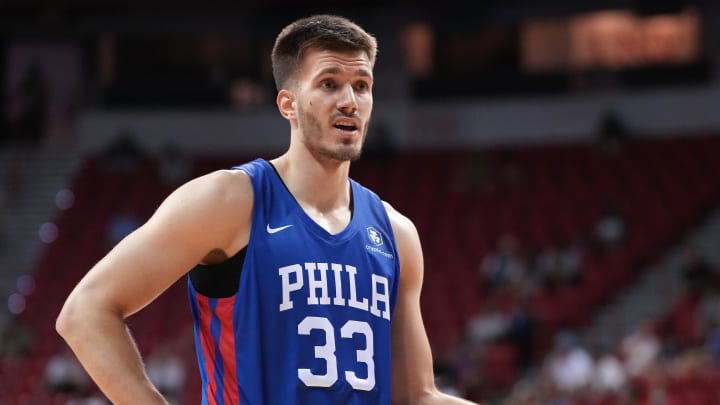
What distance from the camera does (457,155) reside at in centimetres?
2114

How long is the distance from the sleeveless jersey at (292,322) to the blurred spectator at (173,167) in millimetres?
17915

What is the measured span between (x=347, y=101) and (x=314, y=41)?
21cm

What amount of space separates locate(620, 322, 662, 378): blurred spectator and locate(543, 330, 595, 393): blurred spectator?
0.44m

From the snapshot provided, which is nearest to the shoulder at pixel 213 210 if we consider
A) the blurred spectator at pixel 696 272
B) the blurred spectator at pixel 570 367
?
the blurred spectator at pixel 570 367

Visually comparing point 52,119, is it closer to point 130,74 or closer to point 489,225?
point 130,74

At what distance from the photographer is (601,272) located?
16453 millimetres

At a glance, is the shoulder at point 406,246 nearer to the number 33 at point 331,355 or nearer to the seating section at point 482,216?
the number 33 at point 331,355

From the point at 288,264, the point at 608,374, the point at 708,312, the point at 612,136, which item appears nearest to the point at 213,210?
the point at 288,264

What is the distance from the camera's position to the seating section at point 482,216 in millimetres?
15617

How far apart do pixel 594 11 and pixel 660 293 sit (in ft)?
20.8

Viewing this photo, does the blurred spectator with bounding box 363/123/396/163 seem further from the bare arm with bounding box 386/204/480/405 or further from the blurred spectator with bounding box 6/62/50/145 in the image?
the bare arm with bounding box 386/204/480/405

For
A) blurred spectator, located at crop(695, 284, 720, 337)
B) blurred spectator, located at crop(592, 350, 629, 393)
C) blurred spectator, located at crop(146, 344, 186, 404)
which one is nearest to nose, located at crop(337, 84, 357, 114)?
blurred spectator, located at crop(592, 350, 629, 393)

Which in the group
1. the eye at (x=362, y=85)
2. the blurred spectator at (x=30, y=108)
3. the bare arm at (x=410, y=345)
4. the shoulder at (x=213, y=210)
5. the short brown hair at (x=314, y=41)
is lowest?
the blurred spectator at (x=30, y=108)

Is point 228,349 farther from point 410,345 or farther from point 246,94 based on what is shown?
point 246,94
